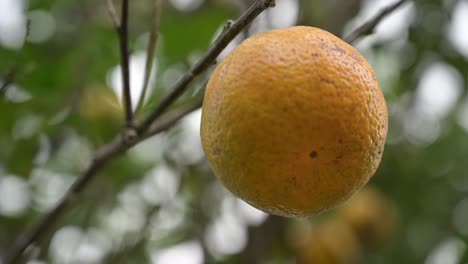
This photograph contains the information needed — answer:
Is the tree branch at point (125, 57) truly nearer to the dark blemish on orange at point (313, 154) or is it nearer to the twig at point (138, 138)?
the twig at point (138, 138)

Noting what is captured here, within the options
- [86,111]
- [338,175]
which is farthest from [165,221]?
[338,175]

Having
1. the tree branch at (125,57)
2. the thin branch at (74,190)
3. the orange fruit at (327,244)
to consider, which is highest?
the tree branch at (125,57)

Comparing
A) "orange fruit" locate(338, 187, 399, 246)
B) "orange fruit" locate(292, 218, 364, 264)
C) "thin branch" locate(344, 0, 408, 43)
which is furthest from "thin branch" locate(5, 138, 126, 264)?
"orange fruit" locate(338, 187, 399, 246)

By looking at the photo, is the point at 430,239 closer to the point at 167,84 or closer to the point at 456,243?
the point at 456,243

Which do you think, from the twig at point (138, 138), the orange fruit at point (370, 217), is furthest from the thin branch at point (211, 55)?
the orange fruit at point (370, 217)

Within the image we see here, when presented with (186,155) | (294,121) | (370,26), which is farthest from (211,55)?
(186,155)
